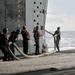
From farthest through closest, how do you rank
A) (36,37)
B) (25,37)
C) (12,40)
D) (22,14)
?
(36,37)
(22,14)
(25,37)
(12,40)

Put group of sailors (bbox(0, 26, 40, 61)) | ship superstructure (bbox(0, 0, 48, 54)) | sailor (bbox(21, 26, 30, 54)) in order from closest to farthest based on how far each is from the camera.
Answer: group of sailors (bbox(0, 26, 40, 61))
ship superstructure (bbox(0, 0, 48, 54))
sailor (bbox(21, 26, 30, 54))

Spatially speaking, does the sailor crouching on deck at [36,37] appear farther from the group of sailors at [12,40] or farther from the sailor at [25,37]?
the sailor at [25,37]

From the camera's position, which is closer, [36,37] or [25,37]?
[25,37]

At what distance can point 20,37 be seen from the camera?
14711 millimetres

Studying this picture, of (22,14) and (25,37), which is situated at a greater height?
(22,14)

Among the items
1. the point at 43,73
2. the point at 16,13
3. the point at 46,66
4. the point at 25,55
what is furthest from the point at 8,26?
the point at 43,73

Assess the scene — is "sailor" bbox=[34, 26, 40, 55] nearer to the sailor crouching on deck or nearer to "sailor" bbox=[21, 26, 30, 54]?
the sailor crouching on deck

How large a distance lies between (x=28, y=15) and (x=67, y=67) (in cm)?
523

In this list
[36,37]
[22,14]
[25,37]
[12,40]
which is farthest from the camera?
[36,37]

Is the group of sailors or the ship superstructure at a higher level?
the ship superstructure

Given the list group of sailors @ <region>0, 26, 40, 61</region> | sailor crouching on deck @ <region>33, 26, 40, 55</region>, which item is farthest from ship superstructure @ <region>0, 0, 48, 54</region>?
group of sailors @ <region>0, 26, 40, 61</region>

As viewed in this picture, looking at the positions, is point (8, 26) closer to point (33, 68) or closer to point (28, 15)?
point (28, 15)

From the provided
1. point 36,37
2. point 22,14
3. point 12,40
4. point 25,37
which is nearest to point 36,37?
point 36,37

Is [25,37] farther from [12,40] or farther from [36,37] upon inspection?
[12,40]
